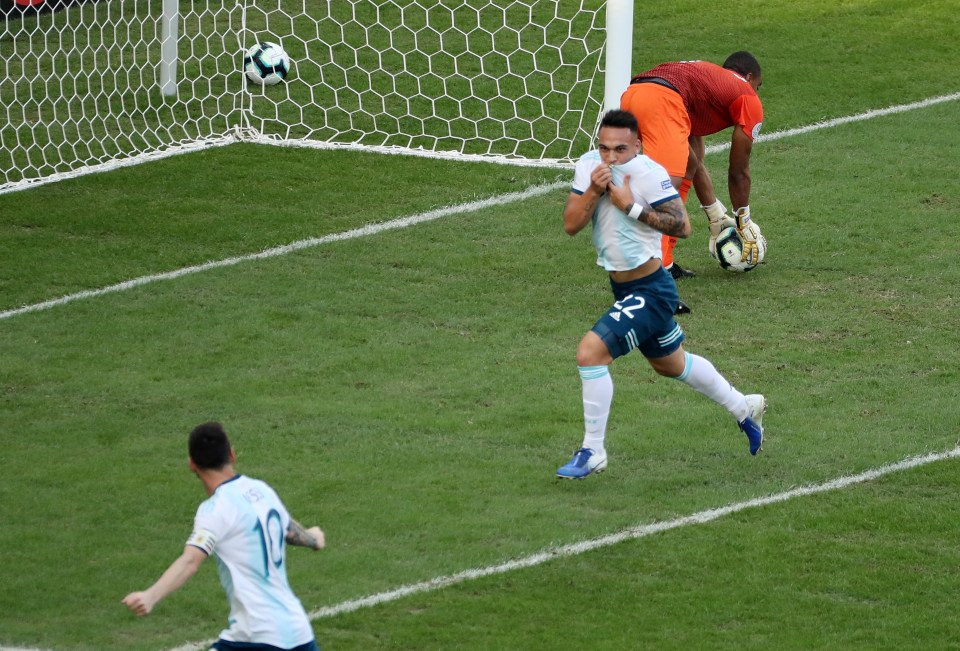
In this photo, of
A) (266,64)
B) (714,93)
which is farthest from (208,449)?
(266,64)

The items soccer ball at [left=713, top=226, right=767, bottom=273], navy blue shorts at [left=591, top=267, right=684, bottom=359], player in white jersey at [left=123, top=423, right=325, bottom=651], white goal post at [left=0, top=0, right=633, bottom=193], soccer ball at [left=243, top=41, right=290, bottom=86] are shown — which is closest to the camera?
player in white jersey at [left=123, top=423, right=325, bottom=651]

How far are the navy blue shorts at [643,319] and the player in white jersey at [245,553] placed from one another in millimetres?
2823

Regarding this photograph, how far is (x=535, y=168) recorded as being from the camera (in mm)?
13688

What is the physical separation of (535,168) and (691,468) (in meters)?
6.32

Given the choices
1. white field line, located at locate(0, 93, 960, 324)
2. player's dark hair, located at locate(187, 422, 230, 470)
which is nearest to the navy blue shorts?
player's dark hair, located at locate(187, 422, 230, 470)

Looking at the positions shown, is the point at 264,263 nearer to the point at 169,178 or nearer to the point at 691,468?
the point at 169,178

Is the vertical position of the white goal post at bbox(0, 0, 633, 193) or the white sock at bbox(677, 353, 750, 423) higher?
the white sock at bbox(677, 353, 750, 423)

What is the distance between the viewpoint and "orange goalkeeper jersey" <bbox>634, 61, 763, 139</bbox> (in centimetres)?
1055

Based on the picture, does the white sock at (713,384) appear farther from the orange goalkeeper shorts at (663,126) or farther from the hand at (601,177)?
the orange goalkeeper shorts at (663,126)

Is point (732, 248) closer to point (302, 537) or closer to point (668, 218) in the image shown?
point (668, 218)

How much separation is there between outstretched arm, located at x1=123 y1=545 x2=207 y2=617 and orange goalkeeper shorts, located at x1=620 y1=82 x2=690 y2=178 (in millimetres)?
6002

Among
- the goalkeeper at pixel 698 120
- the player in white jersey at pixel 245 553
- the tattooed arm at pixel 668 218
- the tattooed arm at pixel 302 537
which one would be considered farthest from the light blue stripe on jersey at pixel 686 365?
the player in white jersey at pixel 245 553

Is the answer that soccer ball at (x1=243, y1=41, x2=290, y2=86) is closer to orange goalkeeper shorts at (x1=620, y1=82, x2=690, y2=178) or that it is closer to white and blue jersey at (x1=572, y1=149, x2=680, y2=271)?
orange goalkeeper shorts at (x1=620, y1=82, x2=690, y2=178)

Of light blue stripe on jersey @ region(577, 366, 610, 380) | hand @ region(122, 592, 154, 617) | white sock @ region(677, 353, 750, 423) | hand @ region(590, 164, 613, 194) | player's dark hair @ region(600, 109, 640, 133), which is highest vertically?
player's dark hair @ region(600, 109, 640, 133)
